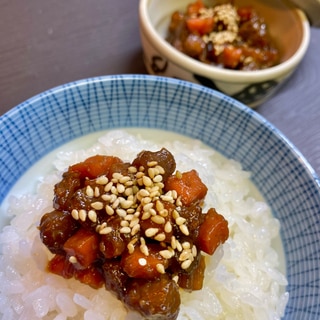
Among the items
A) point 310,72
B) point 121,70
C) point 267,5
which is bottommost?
point 310,72

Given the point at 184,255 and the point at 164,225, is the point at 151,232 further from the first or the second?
the point at 184,255

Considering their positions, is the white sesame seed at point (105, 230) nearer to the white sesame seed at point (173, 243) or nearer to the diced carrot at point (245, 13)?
the white sesame seed at point (173, 243)

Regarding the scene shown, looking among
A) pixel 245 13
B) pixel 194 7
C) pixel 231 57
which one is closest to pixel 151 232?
pixel 231 57

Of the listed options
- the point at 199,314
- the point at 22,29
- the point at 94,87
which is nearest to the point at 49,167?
the point at 94,87

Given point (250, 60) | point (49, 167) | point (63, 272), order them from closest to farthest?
point (63, 272) < point (49, 167) < point (250, 60)

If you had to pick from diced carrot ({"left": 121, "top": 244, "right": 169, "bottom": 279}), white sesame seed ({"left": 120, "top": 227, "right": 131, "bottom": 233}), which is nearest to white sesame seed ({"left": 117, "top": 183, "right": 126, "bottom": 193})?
white sesame seed ({"left": 120, "top": 227, "right": 131, "bottom": 233})

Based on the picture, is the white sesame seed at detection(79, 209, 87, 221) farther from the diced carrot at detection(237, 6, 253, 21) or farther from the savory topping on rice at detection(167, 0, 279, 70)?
the diced carrot at detection(237, 6, 253, 21)

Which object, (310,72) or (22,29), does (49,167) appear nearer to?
(22,29)

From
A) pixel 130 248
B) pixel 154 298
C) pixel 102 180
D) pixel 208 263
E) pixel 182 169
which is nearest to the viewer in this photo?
pixel 154 298

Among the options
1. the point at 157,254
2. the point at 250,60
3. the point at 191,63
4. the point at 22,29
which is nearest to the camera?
the point at 157,254
